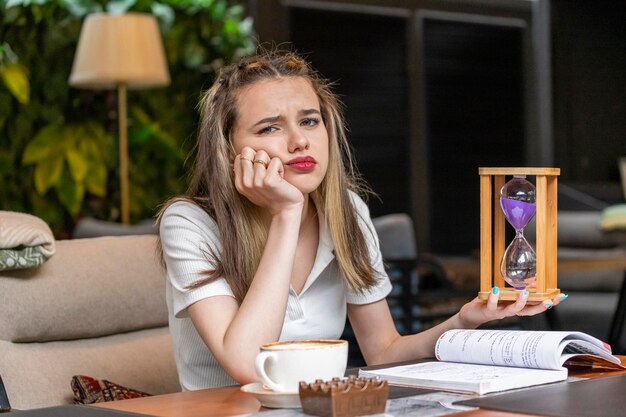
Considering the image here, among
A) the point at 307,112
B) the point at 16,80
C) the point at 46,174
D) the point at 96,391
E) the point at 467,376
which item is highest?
the point at 16,80

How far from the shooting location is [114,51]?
4.72m

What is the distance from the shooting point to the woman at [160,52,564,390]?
5.29ft

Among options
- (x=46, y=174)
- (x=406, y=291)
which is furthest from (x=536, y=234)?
(x=46, y=174)

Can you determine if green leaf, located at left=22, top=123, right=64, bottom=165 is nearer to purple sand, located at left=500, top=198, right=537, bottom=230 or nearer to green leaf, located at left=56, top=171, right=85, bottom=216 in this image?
green leaf, located at left=56, top=171, right=85, bottom=216

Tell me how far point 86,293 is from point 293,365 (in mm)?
977

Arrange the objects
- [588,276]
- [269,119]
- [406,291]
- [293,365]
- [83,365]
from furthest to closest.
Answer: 1. [588,276]
2. [406,291]
3. [83,365]
4. [269,119]
5. [293,365]

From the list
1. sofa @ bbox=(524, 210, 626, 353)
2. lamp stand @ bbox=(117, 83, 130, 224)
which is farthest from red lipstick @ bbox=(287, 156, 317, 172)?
lamp stand @ bbox=(117, 83, 130, 224)

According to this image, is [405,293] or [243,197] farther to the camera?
[405,293]

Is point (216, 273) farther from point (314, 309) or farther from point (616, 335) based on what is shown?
point (616, 335)

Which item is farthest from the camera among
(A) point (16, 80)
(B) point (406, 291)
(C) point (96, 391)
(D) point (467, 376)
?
(A) point (16, 80)

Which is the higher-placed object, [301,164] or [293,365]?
[301,164]

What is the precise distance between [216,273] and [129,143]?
3.74m

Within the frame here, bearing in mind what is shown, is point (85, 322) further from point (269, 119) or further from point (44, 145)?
point (44, 145)

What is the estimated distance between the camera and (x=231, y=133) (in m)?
1.86
